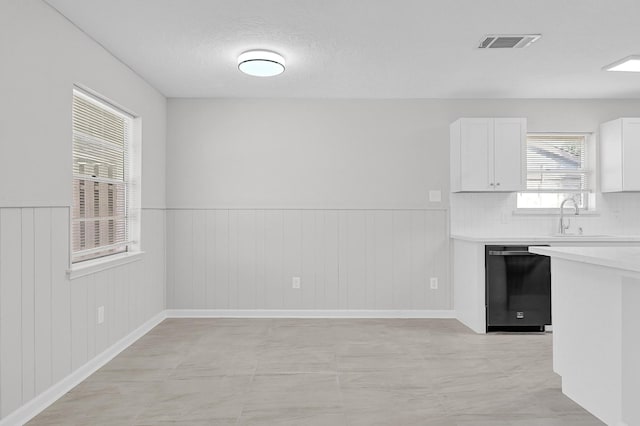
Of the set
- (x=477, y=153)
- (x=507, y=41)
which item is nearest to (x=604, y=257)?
(x=507, y=41)

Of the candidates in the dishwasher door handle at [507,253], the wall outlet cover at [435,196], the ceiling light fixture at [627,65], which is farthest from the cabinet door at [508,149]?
the ceiling light fixture at [627,65]

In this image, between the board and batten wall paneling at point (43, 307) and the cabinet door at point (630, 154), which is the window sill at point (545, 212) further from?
the board and batten wall paneling at point (43, 307)

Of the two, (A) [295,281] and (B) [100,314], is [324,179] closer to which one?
(A) [295,281]

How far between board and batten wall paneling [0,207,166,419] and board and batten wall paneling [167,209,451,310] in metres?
1.31

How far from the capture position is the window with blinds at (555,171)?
16.8 ft

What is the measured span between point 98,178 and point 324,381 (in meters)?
2.36

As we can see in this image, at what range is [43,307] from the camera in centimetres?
265

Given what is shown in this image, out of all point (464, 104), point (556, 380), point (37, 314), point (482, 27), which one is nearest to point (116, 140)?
point (37, 314)

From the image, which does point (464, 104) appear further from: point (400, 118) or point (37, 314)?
point (37, 314)

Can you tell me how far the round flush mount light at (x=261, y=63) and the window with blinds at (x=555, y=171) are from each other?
3.11m

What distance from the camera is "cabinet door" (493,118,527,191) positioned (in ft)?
Answer: 15.4

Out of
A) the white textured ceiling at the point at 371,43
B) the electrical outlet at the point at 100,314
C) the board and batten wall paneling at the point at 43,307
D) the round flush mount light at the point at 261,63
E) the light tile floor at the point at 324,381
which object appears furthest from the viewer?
the round flush mount light at the point at 261,63

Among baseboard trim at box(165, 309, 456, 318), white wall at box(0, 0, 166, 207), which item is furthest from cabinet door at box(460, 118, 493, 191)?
white wall at box(0, 0, 166, 207)

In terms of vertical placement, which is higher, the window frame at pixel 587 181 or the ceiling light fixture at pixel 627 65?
the ceiling light fixture at pixel 627 65
